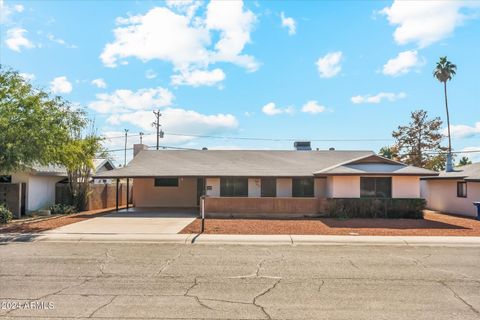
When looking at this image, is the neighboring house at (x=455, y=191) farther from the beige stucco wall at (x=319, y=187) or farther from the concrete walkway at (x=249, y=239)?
the concrete walkway at (x=249, y=239)

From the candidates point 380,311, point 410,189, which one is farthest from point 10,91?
point 410,189

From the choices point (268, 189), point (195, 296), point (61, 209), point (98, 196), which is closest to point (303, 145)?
point (268, 189)

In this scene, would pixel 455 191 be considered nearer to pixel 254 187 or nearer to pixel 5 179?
pixel 254 187

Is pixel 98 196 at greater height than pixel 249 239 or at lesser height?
greater

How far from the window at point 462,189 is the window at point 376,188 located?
247 inches

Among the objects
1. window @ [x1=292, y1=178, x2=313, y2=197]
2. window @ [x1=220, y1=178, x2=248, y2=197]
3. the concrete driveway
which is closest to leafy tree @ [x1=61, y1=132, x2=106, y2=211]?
the concrete driveway

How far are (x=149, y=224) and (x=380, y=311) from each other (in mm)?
13623

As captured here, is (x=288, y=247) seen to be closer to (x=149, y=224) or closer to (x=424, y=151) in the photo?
(x=149, y=224)

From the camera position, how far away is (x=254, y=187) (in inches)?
987

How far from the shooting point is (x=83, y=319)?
5953 millimetres

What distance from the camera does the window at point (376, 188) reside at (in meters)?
22.1

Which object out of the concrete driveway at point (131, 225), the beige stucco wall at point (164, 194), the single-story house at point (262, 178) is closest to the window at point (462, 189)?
the single-story house at point (262, 178)

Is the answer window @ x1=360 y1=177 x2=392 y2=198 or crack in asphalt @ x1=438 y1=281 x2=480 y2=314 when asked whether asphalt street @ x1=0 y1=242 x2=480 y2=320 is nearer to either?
crack in asphalt @ x1=438 y1=281 x2=480 y2=314

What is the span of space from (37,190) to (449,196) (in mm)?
26457
